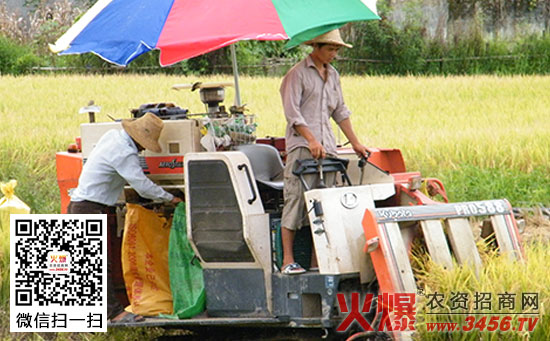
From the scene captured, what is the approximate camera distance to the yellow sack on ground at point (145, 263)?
249 inches

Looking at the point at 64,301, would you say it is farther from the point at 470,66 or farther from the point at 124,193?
A: the point at 470,66

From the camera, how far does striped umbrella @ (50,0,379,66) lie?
5.39 meters

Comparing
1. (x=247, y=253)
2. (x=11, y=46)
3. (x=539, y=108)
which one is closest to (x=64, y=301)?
(x=247, y=253)

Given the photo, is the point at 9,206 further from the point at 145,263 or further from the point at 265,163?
the point at 265,163

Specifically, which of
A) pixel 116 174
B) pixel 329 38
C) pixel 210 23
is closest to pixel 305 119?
pixel 329 38

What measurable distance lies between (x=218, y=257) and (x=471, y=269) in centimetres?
159

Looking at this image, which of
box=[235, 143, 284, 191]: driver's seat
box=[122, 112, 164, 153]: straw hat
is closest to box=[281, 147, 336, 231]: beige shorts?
box=[235, 143, 284, 191]: driver's seat

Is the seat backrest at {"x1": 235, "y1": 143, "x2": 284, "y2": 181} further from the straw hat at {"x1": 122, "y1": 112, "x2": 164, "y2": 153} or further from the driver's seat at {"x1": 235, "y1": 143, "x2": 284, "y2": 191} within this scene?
the straw hat at {"x1": 122, "y1": 112, "x2": 164, "y2": 153}

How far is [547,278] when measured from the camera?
5199mm

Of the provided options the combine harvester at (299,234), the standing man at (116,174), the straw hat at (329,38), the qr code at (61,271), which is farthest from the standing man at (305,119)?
the qr code at (61,271)

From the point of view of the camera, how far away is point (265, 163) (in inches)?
252

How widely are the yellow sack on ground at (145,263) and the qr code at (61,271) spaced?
0.59ft

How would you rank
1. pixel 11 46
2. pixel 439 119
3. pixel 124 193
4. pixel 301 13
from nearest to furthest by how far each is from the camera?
pixel 301 13 → pixel 124 193 → pixel 439 119 → pixel 11 46

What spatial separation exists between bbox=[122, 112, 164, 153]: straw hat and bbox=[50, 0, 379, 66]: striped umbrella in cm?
46
